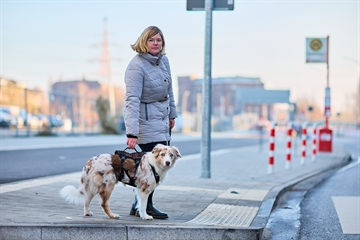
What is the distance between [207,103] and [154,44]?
16.0 feet

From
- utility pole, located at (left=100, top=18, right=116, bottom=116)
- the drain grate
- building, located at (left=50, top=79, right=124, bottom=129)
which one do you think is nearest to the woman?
the drain grate

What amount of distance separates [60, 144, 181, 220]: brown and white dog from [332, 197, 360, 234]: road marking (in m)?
2.19

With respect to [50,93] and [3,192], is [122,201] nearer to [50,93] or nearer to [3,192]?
[3,192]

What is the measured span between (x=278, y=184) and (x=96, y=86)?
87.6 m

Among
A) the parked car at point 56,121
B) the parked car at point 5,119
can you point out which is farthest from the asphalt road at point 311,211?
the parked car at point 56,121

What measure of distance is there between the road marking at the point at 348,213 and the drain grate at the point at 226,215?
1039 mm

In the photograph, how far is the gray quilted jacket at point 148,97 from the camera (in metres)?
5.54

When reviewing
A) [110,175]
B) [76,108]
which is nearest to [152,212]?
[110,175]

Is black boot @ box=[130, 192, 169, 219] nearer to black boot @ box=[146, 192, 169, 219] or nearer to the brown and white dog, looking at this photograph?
black boot @ box=[146, 192, 169, 219]

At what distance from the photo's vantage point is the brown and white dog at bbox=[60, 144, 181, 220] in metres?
5.17

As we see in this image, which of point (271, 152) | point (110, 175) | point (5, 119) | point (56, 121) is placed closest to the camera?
point (110, 175)

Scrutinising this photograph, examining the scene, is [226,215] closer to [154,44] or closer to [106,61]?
[154,44]

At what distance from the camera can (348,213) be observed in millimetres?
7059

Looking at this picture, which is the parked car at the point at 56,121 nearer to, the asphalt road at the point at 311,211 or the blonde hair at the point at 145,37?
the asphalt road at the point at 311,211
